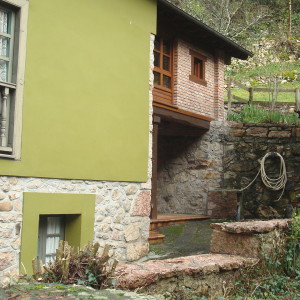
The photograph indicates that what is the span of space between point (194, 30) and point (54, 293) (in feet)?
31.8

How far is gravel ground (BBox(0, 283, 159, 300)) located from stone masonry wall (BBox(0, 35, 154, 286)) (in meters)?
3.15

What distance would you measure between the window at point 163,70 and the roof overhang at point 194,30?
17.9 inches

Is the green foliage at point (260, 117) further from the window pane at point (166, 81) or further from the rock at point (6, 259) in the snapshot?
the rock at point (6, 259)

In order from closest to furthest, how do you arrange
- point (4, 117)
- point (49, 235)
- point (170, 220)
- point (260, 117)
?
point (4, 117) → point (49, 235) → point (170, 220) → point (260, 117)

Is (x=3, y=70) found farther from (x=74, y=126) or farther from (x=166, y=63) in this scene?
(x=166, y=63)

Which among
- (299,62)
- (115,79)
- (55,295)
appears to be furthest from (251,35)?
(55,295)

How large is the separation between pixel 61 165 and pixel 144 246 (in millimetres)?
2143

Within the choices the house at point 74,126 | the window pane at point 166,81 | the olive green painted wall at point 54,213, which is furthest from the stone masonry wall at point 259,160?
the olive green painted wall at point 54,213

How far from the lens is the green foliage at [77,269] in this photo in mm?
3283

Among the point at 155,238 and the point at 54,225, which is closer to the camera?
the point at 54,225

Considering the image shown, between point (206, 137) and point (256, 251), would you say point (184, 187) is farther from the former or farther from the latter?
point (256, 251)

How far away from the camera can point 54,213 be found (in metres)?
6.37

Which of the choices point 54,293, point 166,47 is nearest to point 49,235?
point 54,293

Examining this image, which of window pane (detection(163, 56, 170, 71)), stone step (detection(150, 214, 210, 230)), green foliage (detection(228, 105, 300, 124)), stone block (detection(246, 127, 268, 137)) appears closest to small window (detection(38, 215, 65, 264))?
stone step (detection(150, 214, 210, 230))
